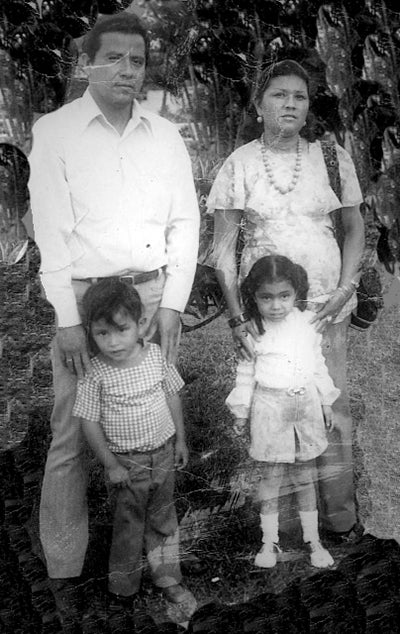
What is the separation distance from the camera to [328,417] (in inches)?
128

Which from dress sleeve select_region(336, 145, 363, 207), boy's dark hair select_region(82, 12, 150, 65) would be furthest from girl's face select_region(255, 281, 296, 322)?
boy's dark hair select_region(82, 12, 150, 65)

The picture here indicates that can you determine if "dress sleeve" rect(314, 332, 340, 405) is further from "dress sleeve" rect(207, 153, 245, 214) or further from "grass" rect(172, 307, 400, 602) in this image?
"dress sleeve" rect(207, 153, 245, 214)

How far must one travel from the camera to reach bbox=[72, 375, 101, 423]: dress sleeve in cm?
299

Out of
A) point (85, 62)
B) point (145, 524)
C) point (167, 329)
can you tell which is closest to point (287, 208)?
point (167, 329)

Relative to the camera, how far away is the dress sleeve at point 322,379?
10.5 feet

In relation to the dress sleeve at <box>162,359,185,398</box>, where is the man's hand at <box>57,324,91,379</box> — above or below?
above

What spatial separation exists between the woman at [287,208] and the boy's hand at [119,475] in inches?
22.0

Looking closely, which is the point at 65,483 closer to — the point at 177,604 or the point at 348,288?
the point at 177,604

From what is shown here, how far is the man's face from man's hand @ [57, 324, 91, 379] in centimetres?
72

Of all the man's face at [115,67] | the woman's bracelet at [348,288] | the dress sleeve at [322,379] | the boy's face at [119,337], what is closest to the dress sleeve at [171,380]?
the boy's face at [119,337]

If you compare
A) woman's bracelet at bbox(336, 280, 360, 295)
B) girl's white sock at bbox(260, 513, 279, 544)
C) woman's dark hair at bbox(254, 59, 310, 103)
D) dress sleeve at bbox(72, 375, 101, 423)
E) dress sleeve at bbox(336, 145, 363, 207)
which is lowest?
girl's white sock at bbox(260, 513, 279, 544)

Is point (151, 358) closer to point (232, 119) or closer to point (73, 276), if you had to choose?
point (73, 276)

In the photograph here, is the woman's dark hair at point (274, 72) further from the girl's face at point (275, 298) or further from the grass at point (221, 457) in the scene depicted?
the grass at point (221, 457)

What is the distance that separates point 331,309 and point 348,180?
0.45m
